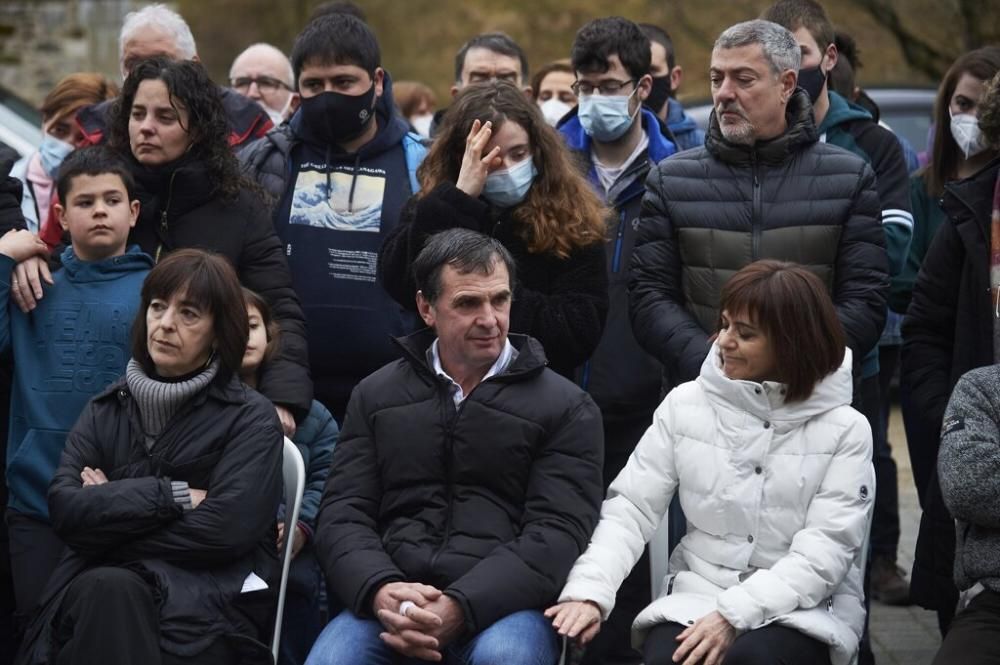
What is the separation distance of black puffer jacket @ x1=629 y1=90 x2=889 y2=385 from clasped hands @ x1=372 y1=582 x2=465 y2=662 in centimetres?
126

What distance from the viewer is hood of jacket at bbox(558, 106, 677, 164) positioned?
612 cm

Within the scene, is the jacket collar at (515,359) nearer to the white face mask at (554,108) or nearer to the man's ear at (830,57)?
the man's ear at (830,57)

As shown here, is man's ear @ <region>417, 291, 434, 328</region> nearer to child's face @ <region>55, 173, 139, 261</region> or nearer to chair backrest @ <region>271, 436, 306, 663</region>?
chair backrest @ <region>271, 436, 306, 663</region>

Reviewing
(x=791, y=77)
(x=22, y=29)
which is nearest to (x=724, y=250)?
(x=791, y=77)

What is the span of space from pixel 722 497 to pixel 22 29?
53.7 feet

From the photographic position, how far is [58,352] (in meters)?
5.01

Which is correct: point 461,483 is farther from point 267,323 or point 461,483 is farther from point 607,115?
point 607,115

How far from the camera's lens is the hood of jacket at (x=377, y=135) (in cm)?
571

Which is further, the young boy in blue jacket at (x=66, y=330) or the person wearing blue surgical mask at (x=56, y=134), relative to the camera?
the person wearing blue surgical mask at (x=56, y=134)

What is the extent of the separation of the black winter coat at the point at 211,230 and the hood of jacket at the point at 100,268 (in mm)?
207

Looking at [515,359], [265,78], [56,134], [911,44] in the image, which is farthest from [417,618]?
[911,44]

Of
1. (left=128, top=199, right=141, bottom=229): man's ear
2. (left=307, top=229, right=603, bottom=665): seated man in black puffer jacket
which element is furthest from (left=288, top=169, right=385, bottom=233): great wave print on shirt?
(left=307, top=229, right=603, bottom=665): seated man in black puffer jacket

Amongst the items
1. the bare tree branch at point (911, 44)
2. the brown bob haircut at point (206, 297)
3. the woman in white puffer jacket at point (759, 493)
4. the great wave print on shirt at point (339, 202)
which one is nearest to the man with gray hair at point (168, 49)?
the great wave print on shirt at point (339, 202)

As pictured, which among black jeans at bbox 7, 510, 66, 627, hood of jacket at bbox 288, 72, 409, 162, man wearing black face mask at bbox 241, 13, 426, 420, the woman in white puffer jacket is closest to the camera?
the woman in white puffer jacket
